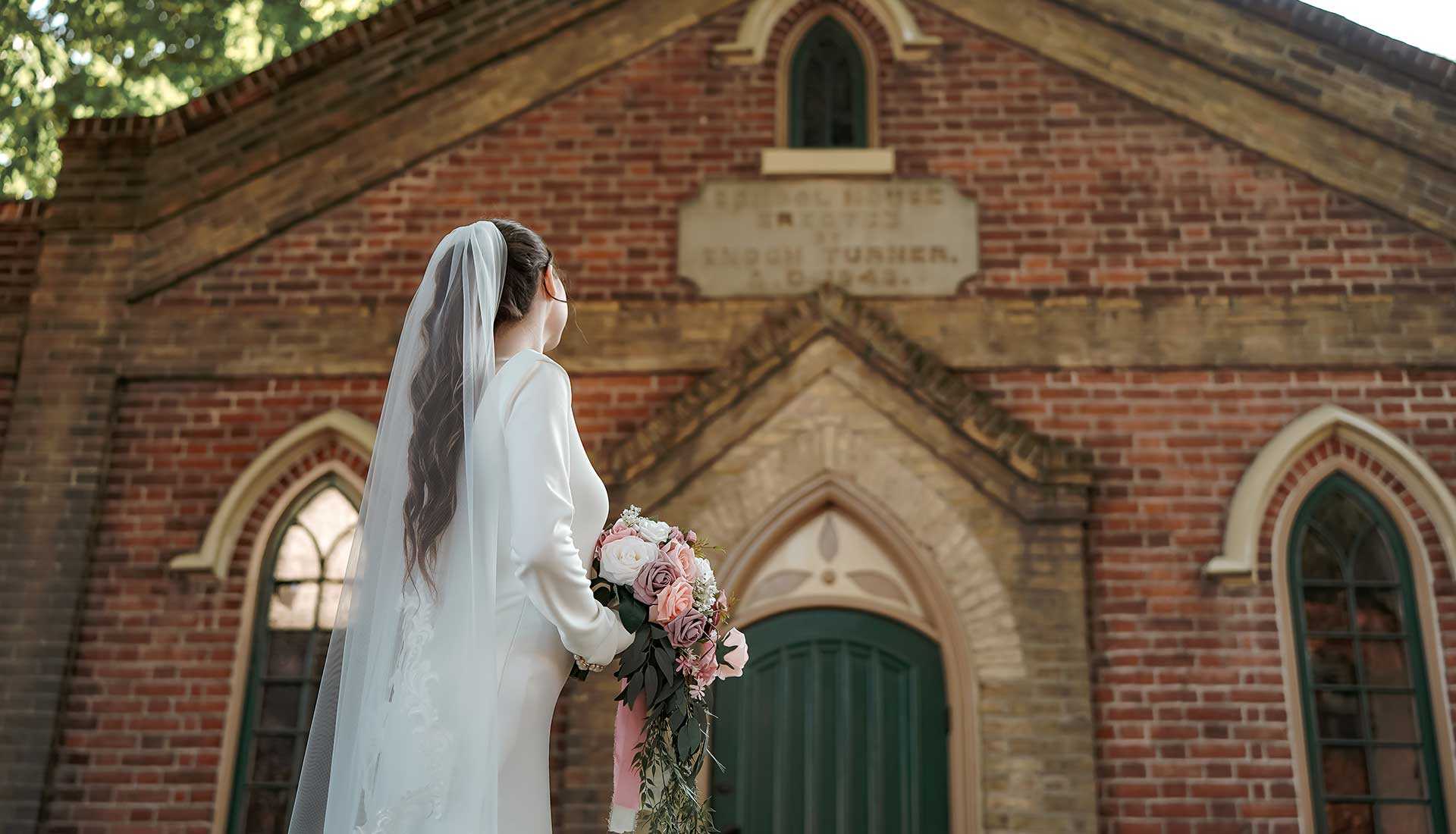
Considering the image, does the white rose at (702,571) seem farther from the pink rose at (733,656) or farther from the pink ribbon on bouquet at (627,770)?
the pink ribbon on bouquet at (627,770)

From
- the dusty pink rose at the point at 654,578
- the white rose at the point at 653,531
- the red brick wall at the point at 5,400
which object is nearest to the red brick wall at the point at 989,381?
the red brick wall at the point at 5,400

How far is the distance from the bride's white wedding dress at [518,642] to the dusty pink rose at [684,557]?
11.8 inches

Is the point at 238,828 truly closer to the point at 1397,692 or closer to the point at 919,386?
the point at 919,386

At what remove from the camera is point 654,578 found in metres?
3.54

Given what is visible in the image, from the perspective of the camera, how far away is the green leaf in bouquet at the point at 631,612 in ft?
11.5

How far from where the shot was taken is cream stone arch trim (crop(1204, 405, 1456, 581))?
7.48m

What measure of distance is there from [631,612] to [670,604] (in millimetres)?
113

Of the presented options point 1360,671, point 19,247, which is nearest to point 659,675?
point 1360,671

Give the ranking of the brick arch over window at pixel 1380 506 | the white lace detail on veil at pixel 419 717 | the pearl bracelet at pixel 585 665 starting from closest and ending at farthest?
the white lace detail on veil at pixel 419 717 < the pearl bracelet at pixel 585 665 < the brick arch over window at pixel 1380 506

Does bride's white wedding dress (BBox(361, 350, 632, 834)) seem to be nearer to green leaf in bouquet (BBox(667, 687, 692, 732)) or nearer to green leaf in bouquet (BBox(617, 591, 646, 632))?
green leaf in bouquet (BBox(617, 591, 646, 632))

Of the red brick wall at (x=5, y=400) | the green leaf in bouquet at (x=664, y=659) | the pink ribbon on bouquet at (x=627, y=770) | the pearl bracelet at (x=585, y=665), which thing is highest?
the red brick wall at (x=5, y=400)

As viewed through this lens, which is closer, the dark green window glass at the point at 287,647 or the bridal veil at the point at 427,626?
the bridal veil at the point at 427,626

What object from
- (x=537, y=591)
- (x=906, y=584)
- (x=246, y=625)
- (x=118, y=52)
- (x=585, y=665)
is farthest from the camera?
(x=118, y=52)

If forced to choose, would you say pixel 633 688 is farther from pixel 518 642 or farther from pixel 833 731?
pixel 833 731
